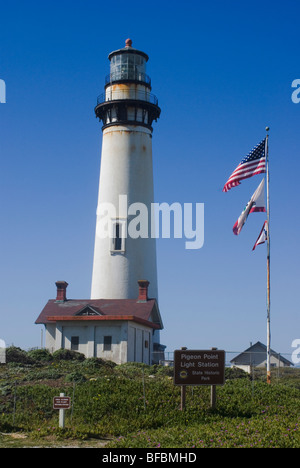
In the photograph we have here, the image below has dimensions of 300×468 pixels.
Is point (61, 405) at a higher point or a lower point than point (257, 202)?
lower

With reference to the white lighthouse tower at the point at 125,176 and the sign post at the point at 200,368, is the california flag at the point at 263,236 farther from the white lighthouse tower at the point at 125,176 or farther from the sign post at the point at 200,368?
the white lighthouse tower at the point at 125,176

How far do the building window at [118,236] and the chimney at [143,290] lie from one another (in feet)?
7.87

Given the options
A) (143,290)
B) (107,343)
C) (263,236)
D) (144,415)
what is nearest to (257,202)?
(263,236)

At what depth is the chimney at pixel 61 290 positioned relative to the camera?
141ft

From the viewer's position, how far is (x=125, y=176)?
43.1m

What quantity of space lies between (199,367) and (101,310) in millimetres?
19034

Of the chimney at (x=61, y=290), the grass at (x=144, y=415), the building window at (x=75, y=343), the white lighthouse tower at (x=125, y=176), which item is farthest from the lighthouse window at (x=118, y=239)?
the grass at (x=144, y=415)

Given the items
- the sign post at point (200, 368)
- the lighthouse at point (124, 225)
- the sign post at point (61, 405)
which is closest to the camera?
the sign post at point (61, 405)

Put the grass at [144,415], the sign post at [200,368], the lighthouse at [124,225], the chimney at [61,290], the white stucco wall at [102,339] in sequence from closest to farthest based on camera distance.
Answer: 1. the grass at [144,415]
2. the sign post at [200,368]
3. the white stucco wall at [102,339]
4. the lighthouse at [124,225]
5. the chimney at [61,290]

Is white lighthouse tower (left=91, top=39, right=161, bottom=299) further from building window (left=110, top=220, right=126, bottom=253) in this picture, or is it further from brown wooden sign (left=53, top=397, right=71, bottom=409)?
brown wooden sign (left=53, top=397, right=71, bottom=409)

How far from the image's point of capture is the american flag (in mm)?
28453

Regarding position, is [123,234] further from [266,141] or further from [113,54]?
[266,141]

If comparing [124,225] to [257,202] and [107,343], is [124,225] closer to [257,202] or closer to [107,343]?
[107,343]
